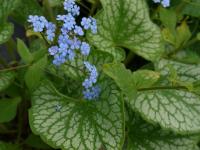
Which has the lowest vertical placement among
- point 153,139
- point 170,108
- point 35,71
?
point 153,139

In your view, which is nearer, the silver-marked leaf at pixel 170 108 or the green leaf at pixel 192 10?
the silver-marked leaf at pixel 170 108

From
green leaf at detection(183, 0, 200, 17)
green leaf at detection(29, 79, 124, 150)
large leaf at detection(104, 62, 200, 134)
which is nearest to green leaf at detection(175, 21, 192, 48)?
green leaf at detection(183, 0, 200, 17)

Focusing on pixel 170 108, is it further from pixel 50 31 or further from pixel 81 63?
pixel 50 31

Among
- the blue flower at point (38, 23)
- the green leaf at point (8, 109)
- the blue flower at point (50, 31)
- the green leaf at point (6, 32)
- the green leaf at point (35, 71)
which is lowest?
the green leaf at point (8, 109)

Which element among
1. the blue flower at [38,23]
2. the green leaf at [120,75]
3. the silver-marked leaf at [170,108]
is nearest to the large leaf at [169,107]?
the silver-marked leaf at [170,108]

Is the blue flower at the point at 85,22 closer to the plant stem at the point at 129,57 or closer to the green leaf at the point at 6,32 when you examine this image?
the green leaf at the point at 6,32

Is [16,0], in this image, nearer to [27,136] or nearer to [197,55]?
[27,136]

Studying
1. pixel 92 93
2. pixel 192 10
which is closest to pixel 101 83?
pixel 92 93
